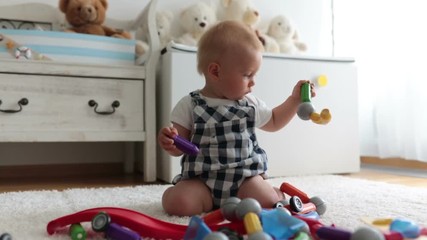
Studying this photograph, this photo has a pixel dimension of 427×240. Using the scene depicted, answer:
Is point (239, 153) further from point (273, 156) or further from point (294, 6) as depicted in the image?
point (294, 6)

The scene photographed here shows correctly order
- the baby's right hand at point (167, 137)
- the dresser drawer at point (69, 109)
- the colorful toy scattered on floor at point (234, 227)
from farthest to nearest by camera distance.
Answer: the dresser drawer at point (69, 109), the baby's right hand at point (167, 137), the colorful toy scattered on floor at point (234, 227)

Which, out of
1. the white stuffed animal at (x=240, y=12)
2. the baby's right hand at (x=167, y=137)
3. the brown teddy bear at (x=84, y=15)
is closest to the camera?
the baby's right hand at (x=167, y=137)

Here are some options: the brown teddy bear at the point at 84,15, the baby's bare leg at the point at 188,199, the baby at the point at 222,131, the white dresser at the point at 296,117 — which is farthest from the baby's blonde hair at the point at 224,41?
the brown teddy bear at the point at 84,15

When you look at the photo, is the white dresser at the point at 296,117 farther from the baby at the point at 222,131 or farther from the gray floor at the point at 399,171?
the baby at the point at 222,131

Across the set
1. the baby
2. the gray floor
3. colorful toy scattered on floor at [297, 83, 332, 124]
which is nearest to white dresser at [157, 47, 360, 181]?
the gray floor

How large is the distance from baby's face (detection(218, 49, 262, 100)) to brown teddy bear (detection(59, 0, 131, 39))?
851 mm

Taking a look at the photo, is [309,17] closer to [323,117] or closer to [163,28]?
[163,28]

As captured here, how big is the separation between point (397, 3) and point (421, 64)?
0.26 meters

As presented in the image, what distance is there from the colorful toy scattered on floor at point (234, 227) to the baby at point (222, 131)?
0.14 metres

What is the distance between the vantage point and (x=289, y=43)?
1.89 meters

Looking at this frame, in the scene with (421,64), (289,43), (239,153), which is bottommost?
(239,153)

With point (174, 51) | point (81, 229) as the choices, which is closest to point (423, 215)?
point (81, 229)

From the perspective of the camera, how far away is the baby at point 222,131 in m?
0.78

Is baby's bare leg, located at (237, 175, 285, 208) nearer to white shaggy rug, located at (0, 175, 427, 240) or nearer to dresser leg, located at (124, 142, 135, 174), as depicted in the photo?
white shaggy rug, located at (0, 175, 427, 240)
